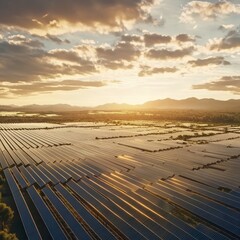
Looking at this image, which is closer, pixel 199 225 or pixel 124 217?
pixel 199 225

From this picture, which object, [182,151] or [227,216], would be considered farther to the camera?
[182,151]

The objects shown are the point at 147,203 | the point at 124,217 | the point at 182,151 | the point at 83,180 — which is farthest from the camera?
the point at 182,151

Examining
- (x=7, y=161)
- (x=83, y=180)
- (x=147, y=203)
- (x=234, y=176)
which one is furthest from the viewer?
(x=7, y=161)

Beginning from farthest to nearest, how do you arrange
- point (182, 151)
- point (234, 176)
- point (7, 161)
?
point (182, 151)
point (7, 161)
point (234, 176)

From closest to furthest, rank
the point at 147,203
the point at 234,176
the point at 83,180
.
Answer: the point at 147,203
the point at 83,180
the point at 234,176

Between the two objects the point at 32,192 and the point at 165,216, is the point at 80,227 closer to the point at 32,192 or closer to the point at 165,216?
the point at 165,216

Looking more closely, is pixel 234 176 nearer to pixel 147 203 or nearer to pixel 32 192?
pixel 147 203

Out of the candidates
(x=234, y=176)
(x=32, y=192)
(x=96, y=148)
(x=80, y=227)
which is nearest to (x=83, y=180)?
(x=32, y=192)

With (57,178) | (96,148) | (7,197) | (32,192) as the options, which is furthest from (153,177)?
(96,148)
